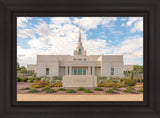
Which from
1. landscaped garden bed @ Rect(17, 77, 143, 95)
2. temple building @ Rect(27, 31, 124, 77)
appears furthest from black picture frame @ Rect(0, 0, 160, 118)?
temple building @ Rect(27, 31, 124, 77)

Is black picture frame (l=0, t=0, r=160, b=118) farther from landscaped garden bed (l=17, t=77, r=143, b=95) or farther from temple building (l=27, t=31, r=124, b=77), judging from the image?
temple building (l=27, t=31, r=124, b=77)

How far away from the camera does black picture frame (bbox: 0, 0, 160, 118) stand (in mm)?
1268

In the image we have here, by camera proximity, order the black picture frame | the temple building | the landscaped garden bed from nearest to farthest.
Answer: the black picture frame, the landscaped garden bed, the temple building

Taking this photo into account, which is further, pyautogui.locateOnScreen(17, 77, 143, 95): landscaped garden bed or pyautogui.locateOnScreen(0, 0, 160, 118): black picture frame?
pyautogui.locateOnScreen(17, 77, 143, 95): landscaped garden bed
